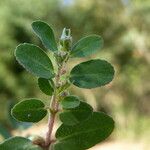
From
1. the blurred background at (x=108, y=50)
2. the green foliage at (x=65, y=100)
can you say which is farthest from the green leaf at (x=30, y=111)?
the blurred background at (x=108, y=50)

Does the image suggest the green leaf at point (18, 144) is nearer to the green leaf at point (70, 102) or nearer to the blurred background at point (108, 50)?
the green leaf at point (70, 102)

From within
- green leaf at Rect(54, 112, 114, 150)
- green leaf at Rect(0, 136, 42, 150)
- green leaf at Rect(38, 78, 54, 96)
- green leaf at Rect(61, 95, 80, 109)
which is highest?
green leaf at Rect(38, 78, 54, 96)

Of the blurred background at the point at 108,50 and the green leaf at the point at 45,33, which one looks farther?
the blurred background at the point at 108,50

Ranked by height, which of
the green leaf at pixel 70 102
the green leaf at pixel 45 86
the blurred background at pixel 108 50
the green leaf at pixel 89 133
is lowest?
the green leaf at pixel 89 133

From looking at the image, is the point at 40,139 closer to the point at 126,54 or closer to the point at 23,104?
the point at 23,104

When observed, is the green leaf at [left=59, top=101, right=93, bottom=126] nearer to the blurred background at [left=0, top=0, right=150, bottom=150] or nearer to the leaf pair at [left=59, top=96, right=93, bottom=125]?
the leaf pair at [left=59, top=96, right=93, bottom=125]

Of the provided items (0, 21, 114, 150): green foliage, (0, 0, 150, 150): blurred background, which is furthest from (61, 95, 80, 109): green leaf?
(0, 0, 150, 150): blurred background

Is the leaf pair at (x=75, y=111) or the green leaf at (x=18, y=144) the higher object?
the leaf pair at (x=75, y=111)
